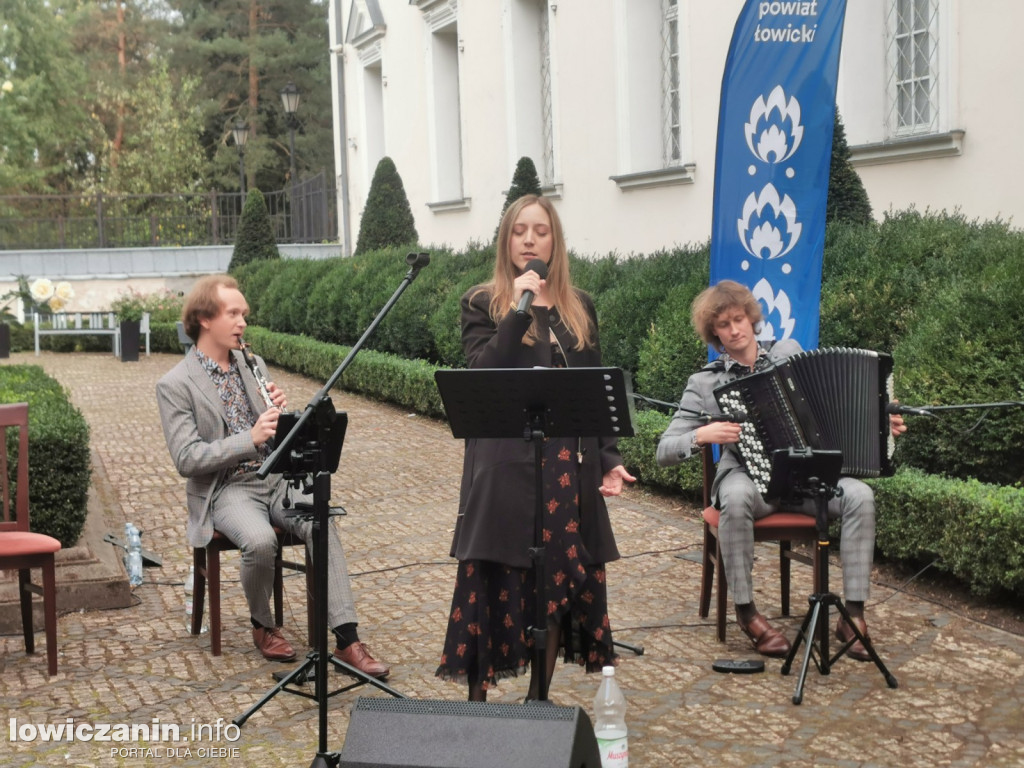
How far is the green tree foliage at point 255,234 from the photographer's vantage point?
86.3ft

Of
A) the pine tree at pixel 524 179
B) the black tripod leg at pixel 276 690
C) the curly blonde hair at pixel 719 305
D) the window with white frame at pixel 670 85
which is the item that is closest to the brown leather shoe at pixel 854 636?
the curly blonde hair at pixel 719 305

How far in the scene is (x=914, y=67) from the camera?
34.1ft

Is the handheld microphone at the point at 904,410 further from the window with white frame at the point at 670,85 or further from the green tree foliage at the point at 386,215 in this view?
the green tree foliage at the point at 386,215

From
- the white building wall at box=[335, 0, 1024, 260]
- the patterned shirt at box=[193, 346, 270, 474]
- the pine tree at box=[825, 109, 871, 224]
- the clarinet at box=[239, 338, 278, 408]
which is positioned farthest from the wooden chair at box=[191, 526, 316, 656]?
the pine tree at box=[825, 109, 871, 224]

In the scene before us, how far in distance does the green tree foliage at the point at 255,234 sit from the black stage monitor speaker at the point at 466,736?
24.0 m

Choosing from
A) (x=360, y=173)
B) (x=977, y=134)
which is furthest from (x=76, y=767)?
(x=360, y=173)

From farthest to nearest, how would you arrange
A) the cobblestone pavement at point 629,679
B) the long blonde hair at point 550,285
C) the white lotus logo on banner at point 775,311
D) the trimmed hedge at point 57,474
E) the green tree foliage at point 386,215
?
the green tree foliage at point 386,215, the white lotus logo on banner at point 775,311, the trimmed hedge at point 57,474, the cobblestone pavement at point 629,679, the long blonde hair at point 550,285

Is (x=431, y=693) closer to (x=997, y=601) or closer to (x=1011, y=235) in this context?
(x=997, y=601)

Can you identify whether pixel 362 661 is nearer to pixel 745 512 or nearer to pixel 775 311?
pixel 745 512

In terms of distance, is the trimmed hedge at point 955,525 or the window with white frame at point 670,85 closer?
the trimmed hedge at point 955,525

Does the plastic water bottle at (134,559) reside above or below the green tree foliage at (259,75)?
below

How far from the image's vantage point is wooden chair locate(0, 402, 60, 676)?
5336mm

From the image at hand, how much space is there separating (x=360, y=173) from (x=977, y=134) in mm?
17218

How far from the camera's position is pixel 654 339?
933 centimetres
